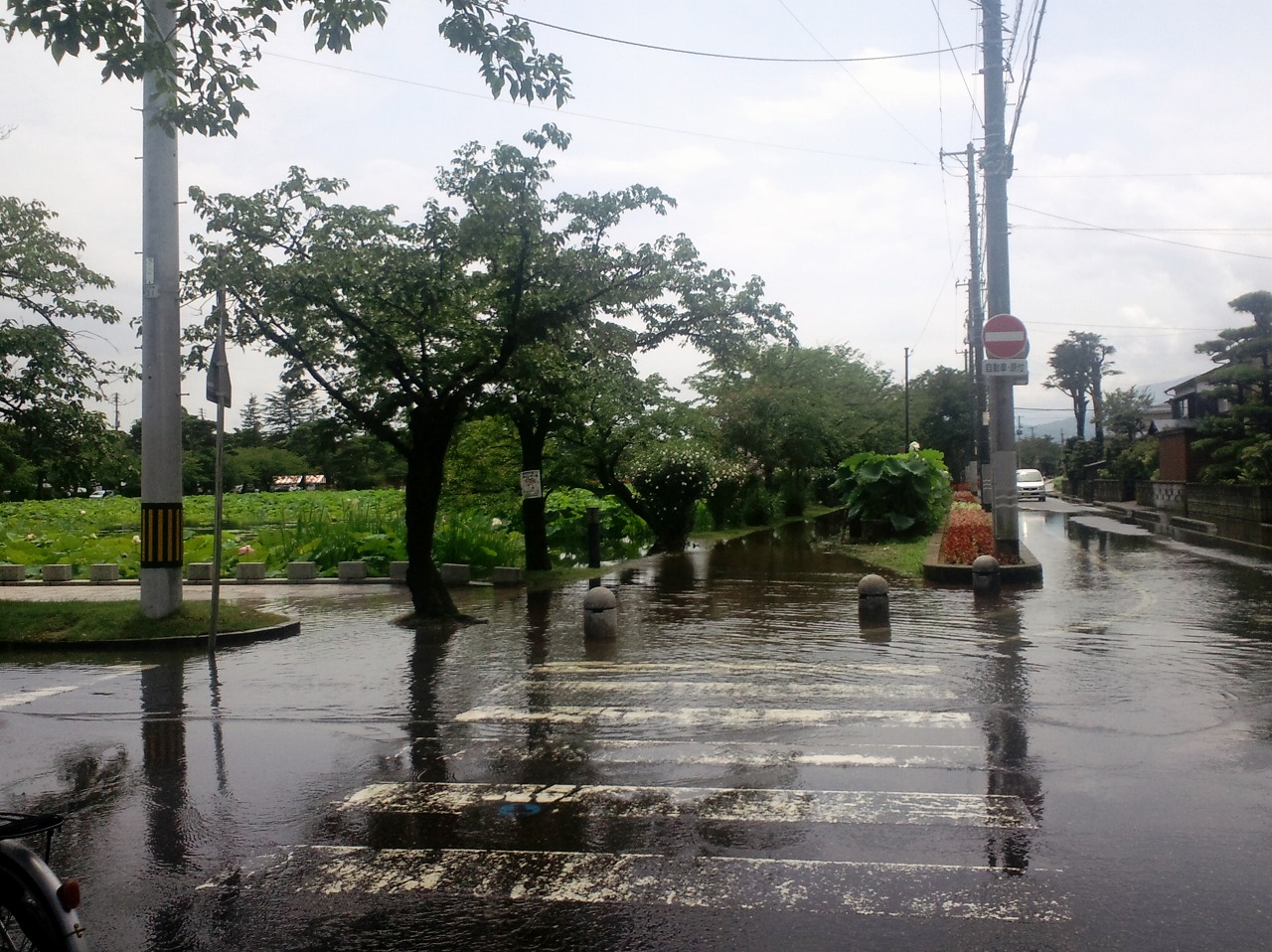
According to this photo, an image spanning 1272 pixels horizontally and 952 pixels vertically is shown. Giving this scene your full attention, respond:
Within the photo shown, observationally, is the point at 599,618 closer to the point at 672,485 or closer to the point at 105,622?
the point at 105,622

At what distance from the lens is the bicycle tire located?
3.32m

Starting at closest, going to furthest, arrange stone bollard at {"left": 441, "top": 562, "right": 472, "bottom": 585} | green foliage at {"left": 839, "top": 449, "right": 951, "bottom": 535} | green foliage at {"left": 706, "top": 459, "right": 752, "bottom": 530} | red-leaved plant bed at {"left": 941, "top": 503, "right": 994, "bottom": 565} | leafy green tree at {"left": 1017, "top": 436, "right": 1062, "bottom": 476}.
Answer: red-leaved plant bed at {"left": 941, "top": 503, "right": 994, "bottom": 565} → stone bollard at {"left": 441, "top": 562, "right": 472, "bottom": 585} → green foliage at {"left": 839, "top": 449, "right": 951, "bottom": 535} → green foliage at {"left": 706, "top": 459, "right": 752, "bottom": 530} → leafy green tree at {"left": 1017, "top": 436, "right": 1062, "bottom": 476}

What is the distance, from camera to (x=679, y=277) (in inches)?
717

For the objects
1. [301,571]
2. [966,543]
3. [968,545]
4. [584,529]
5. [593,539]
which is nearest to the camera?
[968,545]

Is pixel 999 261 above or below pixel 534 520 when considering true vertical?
above

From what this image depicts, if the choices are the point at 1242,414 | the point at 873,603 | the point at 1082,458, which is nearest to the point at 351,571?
the point at 873,603

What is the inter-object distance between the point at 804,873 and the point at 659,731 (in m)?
2.91

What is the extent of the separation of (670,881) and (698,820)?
0.87m

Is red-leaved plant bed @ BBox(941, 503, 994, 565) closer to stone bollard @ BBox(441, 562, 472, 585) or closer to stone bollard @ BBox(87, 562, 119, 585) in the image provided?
stone bollard @ BBox(441, 562, 472, 585)

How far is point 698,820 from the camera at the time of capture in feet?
18.5

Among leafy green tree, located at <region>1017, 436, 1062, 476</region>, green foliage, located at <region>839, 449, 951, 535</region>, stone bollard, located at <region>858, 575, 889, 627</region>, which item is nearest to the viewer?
stone bollard, located at <region>858, 575, 889, 627</region>

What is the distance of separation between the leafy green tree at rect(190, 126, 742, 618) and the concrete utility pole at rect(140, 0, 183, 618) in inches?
23.7

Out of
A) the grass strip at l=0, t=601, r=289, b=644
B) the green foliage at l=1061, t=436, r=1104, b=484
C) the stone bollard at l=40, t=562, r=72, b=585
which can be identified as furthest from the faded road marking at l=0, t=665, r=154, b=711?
the green foliage at l=1061, t=436, r=1104, b=484

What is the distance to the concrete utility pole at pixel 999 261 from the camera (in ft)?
58.2
